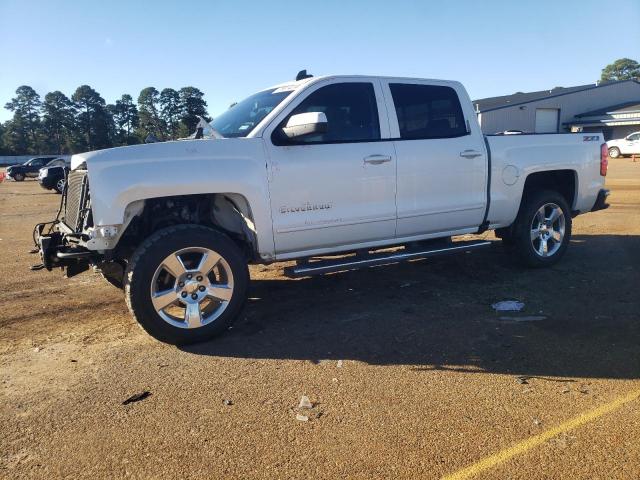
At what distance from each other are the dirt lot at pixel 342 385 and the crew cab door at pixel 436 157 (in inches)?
32.9

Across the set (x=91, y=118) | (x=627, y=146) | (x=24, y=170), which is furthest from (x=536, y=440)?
(x=91, y=118)

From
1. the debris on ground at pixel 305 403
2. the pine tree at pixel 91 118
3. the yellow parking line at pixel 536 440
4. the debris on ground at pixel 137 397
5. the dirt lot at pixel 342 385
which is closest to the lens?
the yellow parking line at pixel 536 440

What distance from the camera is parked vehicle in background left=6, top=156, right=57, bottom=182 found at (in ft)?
117

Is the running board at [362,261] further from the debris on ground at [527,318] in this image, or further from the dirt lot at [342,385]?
the debris on ground at [527,318]

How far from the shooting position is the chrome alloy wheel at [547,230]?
6215 millimetres

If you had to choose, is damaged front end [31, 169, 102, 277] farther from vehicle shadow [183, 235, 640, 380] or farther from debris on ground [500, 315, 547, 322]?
debris on ground [500, 315, 547, 322]

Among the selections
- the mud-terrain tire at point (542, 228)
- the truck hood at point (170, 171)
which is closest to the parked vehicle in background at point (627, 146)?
the mud-terrain tire at point (542, 228)

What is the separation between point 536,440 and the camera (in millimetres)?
2742

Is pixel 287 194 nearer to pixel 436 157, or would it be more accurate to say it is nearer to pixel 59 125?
pixel 436 157

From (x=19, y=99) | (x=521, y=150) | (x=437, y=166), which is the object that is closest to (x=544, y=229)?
(x=521, y=150)

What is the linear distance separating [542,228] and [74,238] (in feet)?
17.1

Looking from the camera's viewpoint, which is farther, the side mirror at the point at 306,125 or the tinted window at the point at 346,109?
the tinted window at the point at 346,109

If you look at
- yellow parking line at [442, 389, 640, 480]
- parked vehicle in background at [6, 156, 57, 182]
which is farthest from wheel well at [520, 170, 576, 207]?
parked vehicle in background at [6, 156, 57, 182]

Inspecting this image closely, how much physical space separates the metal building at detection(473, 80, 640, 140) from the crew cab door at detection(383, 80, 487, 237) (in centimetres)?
3868
